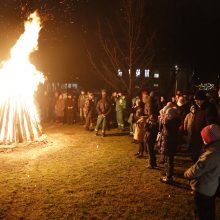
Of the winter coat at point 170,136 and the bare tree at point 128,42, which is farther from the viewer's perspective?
the bare tree at point 128,42

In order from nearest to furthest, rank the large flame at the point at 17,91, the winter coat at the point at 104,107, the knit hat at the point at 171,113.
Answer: the knit hat at the point at 171,113 < the large flame at the point at 17,91 < the winter coat at the point at 104,107

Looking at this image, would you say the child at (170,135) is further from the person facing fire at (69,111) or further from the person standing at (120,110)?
the person facing fire at (69,111)

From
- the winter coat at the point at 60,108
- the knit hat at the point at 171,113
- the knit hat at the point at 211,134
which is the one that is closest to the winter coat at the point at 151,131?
the knit hat at the point at 171,113

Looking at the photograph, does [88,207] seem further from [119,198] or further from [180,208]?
[180,208]

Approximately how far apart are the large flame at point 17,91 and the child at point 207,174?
31.8 feet

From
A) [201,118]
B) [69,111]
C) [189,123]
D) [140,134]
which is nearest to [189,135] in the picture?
[189,123]

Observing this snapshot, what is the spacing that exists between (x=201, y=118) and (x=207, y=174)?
3.22 metres

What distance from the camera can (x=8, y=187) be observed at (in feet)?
26.2

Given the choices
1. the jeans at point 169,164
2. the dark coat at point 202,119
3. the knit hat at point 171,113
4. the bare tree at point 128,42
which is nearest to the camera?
the dark coat at point 202,119

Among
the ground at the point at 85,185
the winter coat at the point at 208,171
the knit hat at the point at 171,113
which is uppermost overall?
the knit hat at the point at 171,113

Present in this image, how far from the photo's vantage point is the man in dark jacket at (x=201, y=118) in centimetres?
783

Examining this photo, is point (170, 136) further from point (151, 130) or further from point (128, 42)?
point (128, 42)

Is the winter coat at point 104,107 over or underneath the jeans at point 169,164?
over

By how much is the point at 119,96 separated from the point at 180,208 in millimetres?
11574
